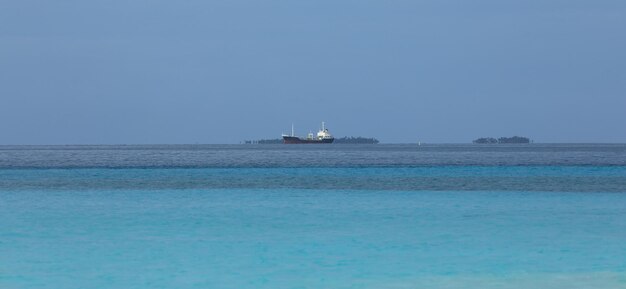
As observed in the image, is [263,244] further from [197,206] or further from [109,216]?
[197,206]

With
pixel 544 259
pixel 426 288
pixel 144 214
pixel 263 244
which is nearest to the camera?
pixel 426 288

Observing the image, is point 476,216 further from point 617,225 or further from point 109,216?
point 109,216

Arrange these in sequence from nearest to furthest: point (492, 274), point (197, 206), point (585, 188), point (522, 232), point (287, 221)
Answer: point (492, 274)
point (522, 232)
point (287, 221)
point (197, 206)
point (585, 188)

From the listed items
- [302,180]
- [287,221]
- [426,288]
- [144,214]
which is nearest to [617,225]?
[287,221]

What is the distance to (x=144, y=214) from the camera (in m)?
22.3

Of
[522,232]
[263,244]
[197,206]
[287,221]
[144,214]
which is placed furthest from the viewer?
[197,206]

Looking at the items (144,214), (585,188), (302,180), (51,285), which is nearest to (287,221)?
(144,214)

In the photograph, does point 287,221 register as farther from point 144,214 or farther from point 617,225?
point 617,225

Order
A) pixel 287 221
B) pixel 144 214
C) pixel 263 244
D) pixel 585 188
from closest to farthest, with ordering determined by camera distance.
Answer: pixel 263 244 → pixel 287 221 → pixel 144 214 → pixel 585 188

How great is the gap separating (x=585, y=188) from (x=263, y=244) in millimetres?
18286

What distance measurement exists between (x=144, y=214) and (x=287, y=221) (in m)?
3.79

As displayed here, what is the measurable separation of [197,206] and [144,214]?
2.68m

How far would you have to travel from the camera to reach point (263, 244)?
16.6 meters

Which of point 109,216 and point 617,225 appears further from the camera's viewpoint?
point 109,216
